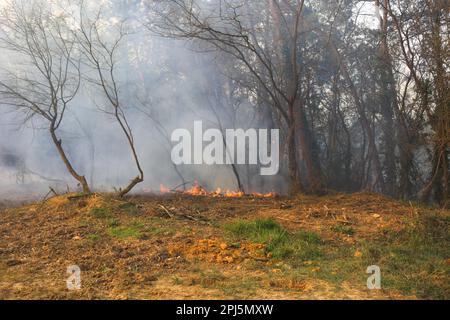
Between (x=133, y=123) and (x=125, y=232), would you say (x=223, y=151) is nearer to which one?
(x=133, y=123)

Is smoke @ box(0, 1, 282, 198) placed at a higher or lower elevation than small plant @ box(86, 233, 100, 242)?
higher

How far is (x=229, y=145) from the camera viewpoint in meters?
19.9

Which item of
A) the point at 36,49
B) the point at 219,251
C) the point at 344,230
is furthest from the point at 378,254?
the point at 36,49

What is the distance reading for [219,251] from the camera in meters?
5.79

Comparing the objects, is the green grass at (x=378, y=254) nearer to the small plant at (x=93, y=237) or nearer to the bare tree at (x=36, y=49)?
the small plant at (x=93, y=237)

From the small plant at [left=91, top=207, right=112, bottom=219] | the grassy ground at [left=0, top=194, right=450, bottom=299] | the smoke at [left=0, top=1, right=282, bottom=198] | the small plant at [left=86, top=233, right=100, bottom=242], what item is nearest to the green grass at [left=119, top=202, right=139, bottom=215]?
the grassy ground at [left=0, top=194, right=450, bottom=299]

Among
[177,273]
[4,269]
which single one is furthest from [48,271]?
[177,273]

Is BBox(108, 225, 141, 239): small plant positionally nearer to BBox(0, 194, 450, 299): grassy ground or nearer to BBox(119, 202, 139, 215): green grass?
BBox(0, 194, 450, 299): grassy ground

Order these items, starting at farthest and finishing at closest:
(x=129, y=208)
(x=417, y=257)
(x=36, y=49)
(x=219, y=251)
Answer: (x=36, y=49) < (x=129, y=208) < (x=219, y=251) < (x=417, y=257)

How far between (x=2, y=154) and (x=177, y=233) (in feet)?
38.6

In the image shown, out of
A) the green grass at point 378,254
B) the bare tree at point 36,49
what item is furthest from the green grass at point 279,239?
the bare tree at point 36,49

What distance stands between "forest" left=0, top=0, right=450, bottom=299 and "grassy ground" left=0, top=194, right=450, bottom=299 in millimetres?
33

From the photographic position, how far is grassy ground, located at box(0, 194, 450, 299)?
4516mm

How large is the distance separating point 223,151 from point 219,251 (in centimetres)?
1386
